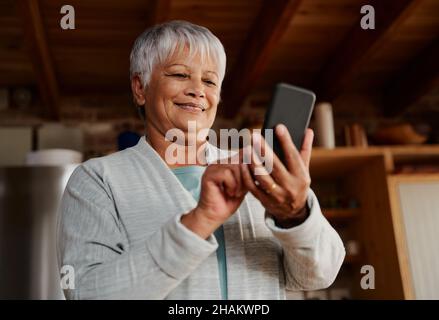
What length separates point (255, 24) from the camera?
95.2 inches

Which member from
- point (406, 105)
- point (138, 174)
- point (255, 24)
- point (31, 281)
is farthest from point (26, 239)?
point (406, 105)

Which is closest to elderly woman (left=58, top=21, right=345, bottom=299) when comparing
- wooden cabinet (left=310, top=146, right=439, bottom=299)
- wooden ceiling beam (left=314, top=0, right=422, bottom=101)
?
wooden ceiling beam (left=314, top=0, right=422, bottom=101)

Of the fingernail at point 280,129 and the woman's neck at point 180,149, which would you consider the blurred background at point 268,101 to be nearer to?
the woman's neck at point 180,149

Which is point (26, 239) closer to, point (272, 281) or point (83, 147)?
point (83, 147)

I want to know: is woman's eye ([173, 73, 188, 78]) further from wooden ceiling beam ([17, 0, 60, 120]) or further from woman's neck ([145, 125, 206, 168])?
wooden ceiling beam ([17, 0, 60, 120])

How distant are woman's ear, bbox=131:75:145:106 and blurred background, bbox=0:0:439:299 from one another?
131cm

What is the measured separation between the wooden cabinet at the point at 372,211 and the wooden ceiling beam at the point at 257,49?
1.60 ft

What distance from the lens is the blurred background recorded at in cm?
227

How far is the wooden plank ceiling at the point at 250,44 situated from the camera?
2.21 meters

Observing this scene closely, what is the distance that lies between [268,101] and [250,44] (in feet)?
0.98

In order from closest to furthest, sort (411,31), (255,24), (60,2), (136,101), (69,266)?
(69,266)
(136,101)
(60,2)
(255,24)
(411,31)

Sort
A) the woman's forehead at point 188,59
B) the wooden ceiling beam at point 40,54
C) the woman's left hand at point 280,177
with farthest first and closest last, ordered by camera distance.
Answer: the wooden ceiling beam at point 40,54 → the woman's forehead at point 188,59 → the woman's left hand at point 280,177

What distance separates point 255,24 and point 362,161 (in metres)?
0.86

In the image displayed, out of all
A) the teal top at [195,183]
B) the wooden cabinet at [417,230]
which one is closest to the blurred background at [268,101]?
the wooden cabinet at [417,230]
